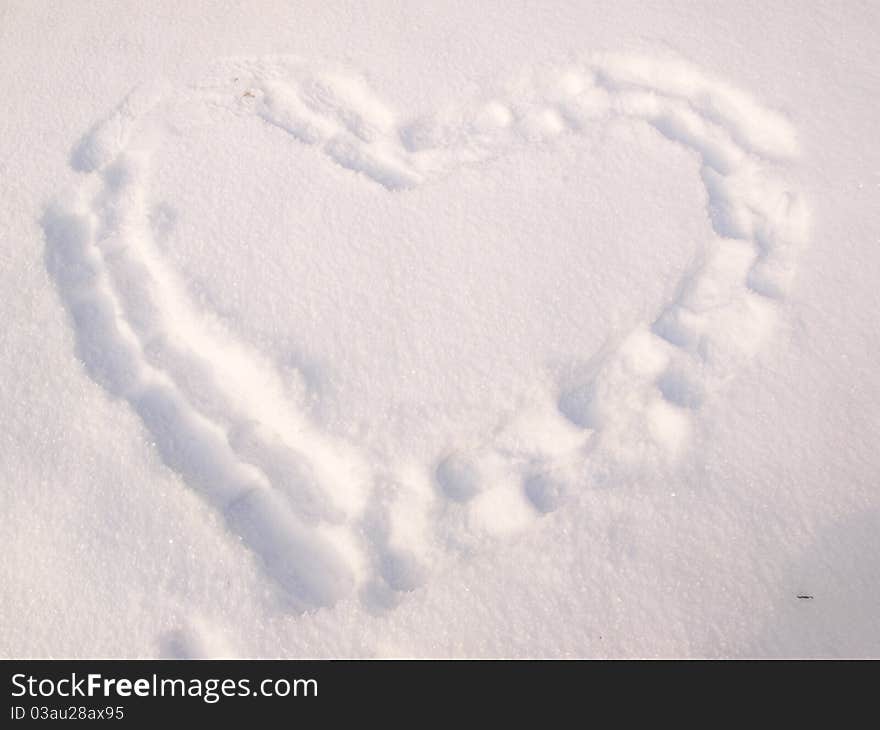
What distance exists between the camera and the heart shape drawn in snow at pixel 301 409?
0.97 m

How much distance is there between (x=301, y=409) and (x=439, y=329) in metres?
0.26

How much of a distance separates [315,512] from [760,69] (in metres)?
1.23

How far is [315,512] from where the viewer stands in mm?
970

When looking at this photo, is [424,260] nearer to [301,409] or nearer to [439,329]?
[439,329]

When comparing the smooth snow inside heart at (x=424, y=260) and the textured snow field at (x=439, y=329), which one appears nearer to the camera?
the textured snow field at (x=439, y=329)

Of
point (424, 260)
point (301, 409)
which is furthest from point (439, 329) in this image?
point (301, 409)

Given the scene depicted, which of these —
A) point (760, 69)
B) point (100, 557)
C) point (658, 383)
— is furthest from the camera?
point (760, 69)

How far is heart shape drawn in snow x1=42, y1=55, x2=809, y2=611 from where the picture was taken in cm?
97

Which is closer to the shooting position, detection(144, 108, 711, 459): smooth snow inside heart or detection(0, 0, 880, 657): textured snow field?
detection(0, 0, 880, 657): textured snow field

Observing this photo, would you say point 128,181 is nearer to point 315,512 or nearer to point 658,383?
point 315,512

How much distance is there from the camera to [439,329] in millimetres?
1103

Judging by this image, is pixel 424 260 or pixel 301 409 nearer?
pixel 301 409

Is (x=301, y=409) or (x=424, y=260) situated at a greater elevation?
(x=424, y=260)
